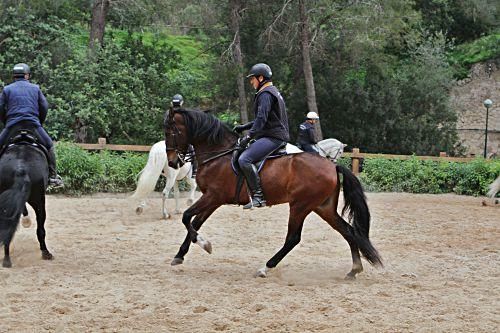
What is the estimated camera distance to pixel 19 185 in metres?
8.31

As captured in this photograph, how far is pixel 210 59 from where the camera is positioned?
29.3m

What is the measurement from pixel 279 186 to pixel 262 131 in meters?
0.75

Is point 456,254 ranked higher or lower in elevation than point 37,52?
lower

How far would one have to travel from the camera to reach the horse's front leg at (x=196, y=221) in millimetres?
8367

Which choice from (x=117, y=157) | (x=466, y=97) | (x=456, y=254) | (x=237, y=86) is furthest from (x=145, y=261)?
(x=466, y=97)

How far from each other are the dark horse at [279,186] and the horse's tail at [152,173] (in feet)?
13.3

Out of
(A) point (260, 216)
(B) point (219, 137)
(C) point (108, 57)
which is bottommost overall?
(A) point (260, 216)

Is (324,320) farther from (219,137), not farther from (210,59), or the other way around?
(210,59)

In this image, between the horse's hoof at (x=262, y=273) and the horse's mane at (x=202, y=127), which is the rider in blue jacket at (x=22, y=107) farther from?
the horse's hoof at (x=262, y=273)

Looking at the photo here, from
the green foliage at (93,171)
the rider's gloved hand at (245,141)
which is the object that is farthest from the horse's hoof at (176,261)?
the green foliage at (93,171)

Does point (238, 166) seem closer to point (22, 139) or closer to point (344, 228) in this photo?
point (344, 228)

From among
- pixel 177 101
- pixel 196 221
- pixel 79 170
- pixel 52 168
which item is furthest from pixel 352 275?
pixel 79 170

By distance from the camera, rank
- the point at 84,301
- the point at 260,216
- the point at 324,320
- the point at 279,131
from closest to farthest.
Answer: the point at 324,320, the point at 84,301, the point at 279,131, the point at 260,216

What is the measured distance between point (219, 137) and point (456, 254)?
4126 millimetres
